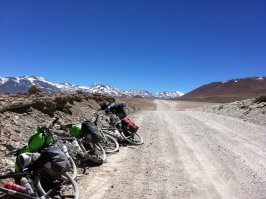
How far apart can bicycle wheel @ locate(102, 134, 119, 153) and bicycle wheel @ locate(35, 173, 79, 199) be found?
14.5 feet

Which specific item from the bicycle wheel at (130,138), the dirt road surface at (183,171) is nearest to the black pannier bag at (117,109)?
the bicycle wheel at (130,138)

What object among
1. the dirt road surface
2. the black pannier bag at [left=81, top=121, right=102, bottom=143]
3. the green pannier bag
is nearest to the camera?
the green pannier bag

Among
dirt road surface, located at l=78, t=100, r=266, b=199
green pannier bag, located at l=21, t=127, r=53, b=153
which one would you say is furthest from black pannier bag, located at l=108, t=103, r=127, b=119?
green pannier bag, located at l=21, t=127, r=53, b=153

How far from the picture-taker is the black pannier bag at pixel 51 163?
7.07 m

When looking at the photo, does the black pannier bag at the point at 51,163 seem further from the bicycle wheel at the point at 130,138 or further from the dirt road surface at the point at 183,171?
the bicycle wheel at the point at 130,138

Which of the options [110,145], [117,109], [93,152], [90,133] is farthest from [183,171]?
[117,109]

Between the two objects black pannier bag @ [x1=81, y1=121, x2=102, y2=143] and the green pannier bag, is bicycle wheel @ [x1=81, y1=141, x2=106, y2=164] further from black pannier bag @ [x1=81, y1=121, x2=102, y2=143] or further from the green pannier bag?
the green pannier bag

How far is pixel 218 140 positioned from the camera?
15.5 m

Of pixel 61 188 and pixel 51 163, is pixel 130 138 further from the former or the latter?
pixel 51 163

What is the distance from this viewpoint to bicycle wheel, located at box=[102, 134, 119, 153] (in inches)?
492

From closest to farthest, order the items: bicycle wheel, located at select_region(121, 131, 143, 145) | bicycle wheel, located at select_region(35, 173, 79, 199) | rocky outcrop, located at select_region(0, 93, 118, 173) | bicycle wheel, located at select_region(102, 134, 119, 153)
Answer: bicycle wheel, located at select_region(35, 173, 79, 199), rocky outcrop, located at select_region(0, 93, 118, 173), bicycle wheel, located at select_region(102, 134, 119, 153), bicycle wheel, located at select_region(121, 131, 143, 145)

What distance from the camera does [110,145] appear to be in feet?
Result: 42.8

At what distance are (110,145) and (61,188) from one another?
16.9ft

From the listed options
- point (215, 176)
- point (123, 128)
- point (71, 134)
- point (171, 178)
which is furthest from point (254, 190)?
point (123, 128)
